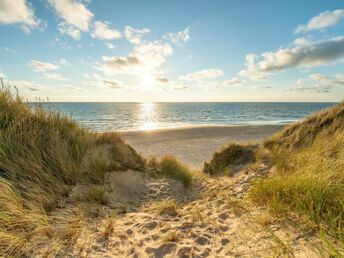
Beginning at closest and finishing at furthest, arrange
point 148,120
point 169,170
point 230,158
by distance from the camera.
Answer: point 169,170 < point 230,158 < point 148,120

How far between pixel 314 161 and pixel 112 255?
12.9 feet

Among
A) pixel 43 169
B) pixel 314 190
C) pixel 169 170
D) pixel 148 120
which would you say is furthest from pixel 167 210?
pixel 148 120

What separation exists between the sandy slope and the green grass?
2.41 metres

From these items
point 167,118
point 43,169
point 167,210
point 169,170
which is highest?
point 43,169

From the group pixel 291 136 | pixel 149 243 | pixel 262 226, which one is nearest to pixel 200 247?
pixel 149 243

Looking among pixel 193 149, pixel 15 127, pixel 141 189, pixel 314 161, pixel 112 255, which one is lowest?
pixel 193 149

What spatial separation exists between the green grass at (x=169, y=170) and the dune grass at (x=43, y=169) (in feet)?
1.59

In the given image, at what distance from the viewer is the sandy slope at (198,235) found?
9.27 ft

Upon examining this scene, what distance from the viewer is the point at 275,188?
385cm

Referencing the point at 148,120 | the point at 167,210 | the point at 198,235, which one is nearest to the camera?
the point at 198,235

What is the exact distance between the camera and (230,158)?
874 centimetres

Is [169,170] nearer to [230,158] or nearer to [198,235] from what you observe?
[230,158]

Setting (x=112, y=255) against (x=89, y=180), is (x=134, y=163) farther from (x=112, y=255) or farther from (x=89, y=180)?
(x=112, y=255)

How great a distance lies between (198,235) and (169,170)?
166 inches
